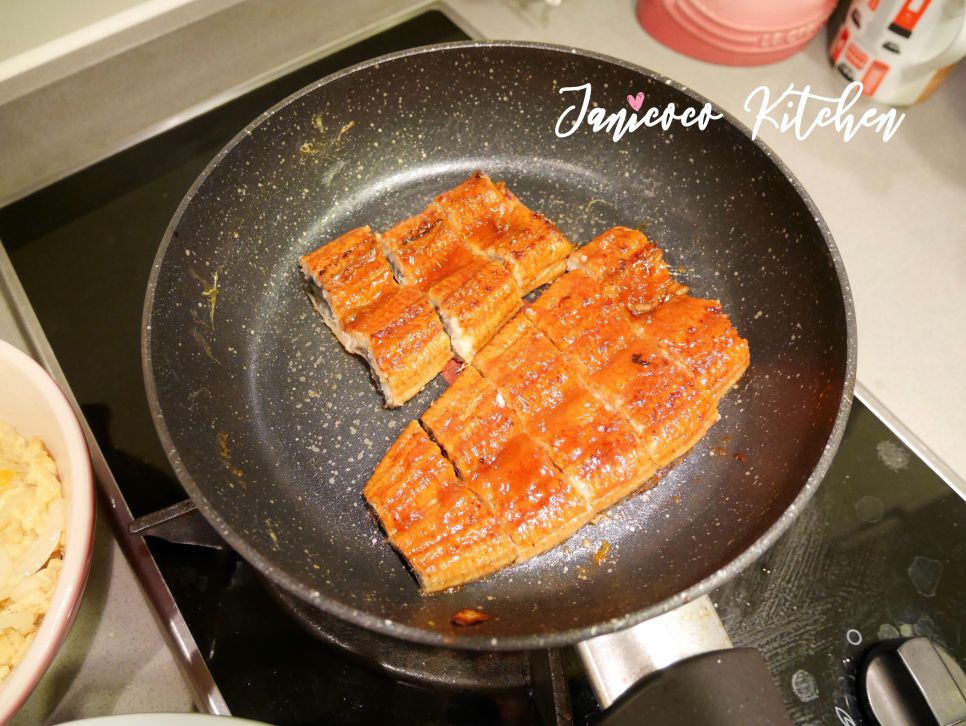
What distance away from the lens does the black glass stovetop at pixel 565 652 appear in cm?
133

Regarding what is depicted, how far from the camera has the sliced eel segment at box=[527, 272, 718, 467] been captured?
144 centimetres

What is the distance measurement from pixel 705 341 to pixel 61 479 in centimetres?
142

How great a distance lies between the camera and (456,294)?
158cm

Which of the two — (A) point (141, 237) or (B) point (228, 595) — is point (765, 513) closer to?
(B) point (228, 595)

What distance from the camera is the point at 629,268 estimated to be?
1.63 meters

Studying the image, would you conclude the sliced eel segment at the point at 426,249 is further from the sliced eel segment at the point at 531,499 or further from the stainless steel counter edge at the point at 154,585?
the stainless steel counter edge at the point at 154,585

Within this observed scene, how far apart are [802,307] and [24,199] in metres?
2.22

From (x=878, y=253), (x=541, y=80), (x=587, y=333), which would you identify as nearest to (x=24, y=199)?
(x=541, y=80)

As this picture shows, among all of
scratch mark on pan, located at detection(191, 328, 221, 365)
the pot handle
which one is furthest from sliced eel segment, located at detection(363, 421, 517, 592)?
scratch mark on pan, located at detection(191, 328, 221, 365)

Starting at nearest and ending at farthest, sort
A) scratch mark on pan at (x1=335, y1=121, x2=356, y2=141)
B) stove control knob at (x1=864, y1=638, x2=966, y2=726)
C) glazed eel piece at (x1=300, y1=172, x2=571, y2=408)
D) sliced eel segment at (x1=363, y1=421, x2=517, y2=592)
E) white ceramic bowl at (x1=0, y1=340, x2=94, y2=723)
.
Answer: white ceramic bowl at (x1=0, y1=340, x2=94, y2=723), stove control knob at (x1=864, y1=638, x2=966, y2=726), sliced eel segment at (x1=363, y1=421, x2=517, y2=592), glazed eel piece at (x1=300, y1=172, x2=571, y2=408), scratch mark on pan at (x1=335, y1=121, x2=356, y2=141)

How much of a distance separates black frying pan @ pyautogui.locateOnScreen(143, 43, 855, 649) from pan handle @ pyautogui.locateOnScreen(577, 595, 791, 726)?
0.21 feet

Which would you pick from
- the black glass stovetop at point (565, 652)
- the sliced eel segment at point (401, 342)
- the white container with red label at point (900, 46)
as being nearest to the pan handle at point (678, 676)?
the black glass stovetop at point (565, 652)

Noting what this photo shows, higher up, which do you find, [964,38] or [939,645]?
[964,38]

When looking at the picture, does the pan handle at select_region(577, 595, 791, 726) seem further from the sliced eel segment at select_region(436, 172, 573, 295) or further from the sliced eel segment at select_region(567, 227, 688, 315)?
the sliced eel segment at select_region(436, 172, 573, 295)
